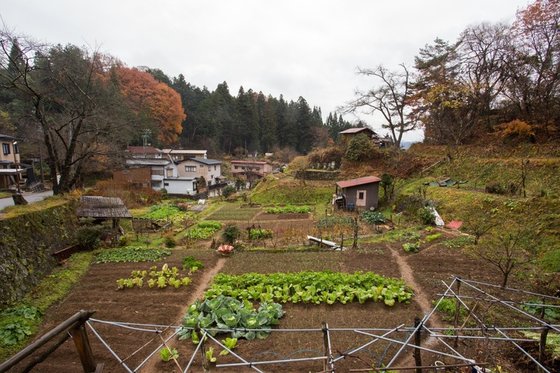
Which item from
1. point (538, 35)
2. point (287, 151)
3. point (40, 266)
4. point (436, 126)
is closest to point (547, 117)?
point (538, 35)

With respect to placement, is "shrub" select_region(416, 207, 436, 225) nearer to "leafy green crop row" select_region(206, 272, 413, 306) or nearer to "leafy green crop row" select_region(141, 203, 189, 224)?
"leafy green crop row" select_region(206, 272, 413, 306)

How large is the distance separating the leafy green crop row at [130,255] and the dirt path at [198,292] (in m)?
3.37

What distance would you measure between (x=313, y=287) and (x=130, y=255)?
9954mm

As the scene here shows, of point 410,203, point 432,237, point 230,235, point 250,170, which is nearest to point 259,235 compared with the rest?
point 230,235

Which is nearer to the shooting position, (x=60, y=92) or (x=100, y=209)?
(x=100, y=209)


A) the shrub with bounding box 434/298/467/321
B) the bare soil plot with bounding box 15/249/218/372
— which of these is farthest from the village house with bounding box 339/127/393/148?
the shrub with bounding box 434/298/467/321

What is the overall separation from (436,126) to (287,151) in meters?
33.3

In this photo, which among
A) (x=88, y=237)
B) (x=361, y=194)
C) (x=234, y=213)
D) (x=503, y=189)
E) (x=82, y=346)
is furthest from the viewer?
(x=234, y=213)

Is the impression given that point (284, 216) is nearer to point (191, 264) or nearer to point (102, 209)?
point (191, 264)

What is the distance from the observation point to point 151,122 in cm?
4506

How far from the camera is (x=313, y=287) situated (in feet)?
32.1

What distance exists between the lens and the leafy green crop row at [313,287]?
30.2ft

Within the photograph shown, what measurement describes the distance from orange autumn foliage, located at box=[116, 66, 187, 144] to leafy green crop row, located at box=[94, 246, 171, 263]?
3351 cm

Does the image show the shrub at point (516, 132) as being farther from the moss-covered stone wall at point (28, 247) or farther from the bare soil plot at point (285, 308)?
the moss-covered stone wall at point (28, 247)
